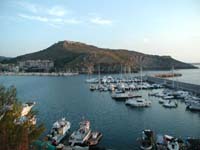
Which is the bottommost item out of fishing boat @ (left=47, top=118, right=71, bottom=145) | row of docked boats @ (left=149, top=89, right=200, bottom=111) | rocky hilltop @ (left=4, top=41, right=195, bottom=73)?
fishing boat @ (left=47, top=118, right=71, bottom=145)

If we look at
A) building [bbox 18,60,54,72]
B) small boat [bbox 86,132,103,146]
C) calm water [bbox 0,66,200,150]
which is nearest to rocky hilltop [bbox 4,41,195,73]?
building [bbox 18,60,54,72]

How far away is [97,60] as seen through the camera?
108 m

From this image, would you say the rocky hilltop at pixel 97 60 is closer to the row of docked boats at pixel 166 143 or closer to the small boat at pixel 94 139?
the small boat at pixel 94 139

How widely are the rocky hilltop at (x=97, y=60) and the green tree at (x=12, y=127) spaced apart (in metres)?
74.1

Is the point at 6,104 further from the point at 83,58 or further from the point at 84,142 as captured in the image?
the point at 83,58

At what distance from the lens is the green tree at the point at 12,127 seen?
5.17 m

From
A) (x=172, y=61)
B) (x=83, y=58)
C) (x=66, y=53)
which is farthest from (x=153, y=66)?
(x=66, y=53)

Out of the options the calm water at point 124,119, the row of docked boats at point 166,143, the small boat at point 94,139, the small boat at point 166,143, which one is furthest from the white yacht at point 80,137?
the small boat at point 166,143

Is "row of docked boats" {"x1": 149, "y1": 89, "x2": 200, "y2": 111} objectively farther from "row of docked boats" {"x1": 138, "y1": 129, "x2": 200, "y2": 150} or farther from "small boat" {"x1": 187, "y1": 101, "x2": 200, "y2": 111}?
"row of docked boats" {"x1": 138, "y1": 129, "x2": 200, "y2": 150}

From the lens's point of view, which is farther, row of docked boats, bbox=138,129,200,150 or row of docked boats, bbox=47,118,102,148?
row of docked boats, bbox=47,118,102,148

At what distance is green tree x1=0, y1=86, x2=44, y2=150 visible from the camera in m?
5.17

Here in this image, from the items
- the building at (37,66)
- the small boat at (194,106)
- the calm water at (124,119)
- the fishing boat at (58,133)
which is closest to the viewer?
the fishing boat at (58,133)

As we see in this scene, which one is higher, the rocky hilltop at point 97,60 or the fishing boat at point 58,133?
the rocky hilltop at point 97,60

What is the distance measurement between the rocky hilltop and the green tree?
74.1m
